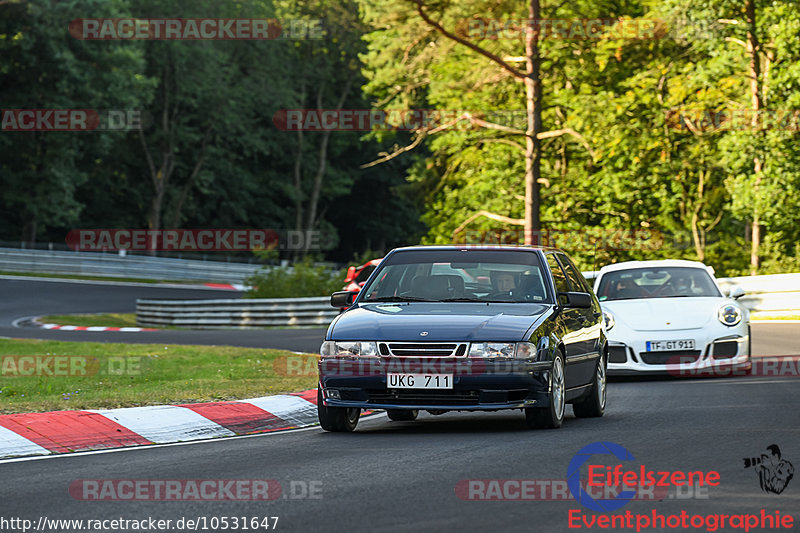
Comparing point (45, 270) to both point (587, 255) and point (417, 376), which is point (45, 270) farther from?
point (417, 376)

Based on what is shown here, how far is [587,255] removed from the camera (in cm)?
4184

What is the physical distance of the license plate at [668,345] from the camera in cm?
1595

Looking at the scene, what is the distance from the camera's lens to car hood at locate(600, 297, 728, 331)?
1605 cm

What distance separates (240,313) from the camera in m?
34.0

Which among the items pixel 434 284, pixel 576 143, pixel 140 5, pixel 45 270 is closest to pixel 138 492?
pixel 434 284

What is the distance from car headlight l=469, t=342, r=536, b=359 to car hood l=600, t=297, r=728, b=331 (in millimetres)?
6264

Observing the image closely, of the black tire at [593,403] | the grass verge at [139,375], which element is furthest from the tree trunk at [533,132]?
the black tire at [593,403]
